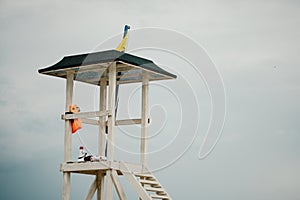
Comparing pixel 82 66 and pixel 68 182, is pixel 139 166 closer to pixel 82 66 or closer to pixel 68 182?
pixel 68 182

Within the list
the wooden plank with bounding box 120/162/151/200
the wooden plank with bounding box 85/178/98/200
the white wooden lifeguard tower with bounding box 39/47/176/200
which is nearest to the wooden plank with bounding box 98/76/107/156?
the white wooden lifeguard tower with bounding box 39/47/176/200

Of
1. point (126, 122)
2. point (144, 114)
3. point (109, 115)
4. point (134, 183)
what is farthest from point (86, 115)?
point (134, 183)

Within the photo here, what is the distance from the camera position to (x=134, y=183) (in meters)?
15.9

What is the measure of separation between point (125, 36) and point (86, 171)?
137 inches

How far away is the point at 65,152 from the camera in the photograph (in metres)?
16.4

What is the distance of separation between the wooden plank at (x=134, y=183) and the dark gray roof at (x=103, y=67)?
92.7 inches

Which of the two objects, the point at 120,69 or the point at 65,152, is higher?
the point at 120,69

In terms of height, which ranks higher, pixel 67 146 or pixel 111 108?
pixel 111 108

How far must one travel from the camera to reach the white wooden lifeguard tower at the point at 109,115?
1570 cm

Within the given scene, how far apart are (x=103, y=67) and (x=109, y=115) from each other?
117 centimetres

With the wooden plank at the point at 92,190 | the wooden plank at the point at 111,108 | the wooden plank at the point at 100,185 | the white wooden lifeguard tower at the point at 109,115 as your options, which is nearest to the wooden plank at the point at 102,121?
the white wooden lifeguard tower at the point at 109,115

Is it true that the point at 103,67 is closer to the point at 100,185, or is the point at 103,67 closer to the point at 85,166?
the point at 85,166

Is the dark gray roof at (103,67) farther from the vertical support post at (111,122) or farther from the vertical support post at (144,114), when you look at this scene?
the vertical support post at (111,122)

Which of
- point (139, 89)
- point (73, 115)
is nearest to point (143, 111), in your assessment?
point (139, 89)
